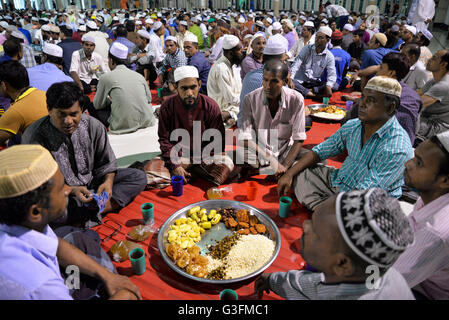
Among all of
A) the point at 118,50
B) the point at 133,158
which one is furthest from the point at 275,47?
the point at 133,158

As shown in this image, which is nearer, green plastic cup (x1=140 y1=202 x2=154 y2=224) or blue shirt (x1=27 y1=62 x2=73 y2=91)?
green plastic cup (x1=140 y1=202 x2=154 y2=224)

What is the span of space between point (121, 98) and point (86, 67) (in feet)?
7.59

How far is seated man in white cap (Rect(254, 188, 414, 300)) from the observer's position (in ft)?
3.33

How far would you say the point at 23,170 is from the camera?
1200mm

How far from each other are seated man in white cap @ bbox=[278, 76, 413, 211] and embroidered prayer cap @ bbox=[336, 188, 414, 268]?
4.35 feet

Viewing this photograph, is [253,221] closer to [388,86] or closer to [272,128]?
[272,128]

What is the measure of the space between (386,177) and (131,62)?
21.8ft

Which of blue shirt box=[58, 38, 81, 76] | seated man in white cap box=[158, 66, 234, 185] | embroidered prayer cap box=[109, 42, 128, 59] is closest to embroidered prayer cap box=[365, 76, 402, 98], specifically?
seated man in white cap box=[158, 66, 234, 185]

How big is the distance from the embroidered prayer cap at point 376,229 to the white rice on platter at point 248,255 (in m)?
1.10

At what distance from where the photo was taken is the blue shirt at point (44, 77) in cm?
382

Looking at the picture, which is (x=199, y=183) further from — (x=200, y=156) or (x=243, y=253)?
(x=243, y=253)

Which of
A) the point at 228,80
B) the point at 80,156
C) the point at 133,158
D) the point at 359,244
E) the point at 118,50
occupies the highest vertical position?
the point at 118,50

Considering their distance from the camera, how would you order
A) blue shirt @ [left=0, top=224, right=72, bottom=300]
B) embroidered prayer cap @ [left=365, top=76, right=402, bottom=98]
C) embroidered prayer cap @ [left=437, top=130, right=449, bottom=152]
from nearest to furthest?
blue shirt @ [left=0, top=224, right=72, bottom=300] → embroidered prayer cap @ [left=437, top=130, right=449, bottom=152] → embroidered prayer cap @ [left=365, top=76, right=402, bottom=98]

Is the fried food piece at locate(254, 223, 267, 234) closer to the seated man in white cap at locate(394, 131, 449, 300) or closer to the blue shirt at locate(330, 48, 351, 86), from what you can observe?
the seated man in white cap at locate(394, 131, 449, 300)
